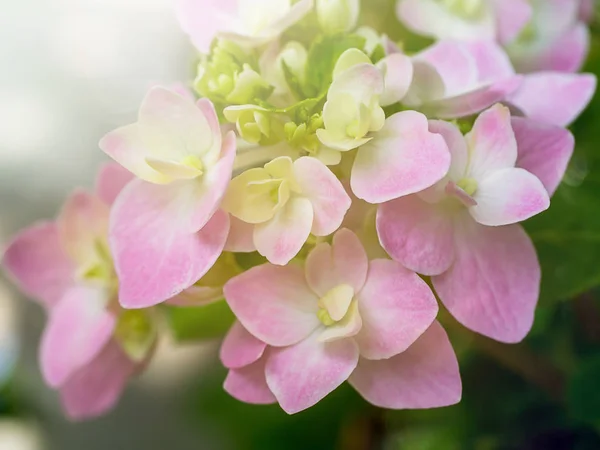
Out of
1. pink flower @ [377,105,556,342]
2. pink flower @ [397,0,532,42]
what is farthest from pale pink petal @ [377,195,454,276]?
pink flower @ [397,0,532,42]

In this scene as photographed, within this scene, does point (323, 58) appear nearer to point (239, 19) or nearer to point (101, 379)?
point (239, 19)

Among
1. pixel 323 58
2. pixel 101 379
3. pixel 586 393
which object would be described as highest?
pixel 323 58

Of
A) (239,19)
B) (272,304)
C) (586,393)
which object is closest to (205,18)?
(239,19)

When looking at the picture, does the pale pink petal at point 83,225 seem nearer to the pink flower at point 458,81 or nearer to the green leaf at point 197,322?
the green leaf at point 197,322

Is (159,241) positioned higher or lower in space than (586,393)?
higher

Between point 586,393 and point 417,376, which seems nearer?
point 417,376

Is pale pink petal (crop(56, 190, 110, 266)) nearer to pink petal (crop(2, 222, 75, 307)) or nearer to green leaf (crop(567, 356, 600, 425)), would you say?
pink petal (crop(2, 222, 75, 307))

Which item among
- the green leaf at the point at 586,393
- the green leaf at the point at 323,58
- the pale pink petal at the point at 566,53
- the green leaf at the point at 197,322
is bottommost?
the green leaf at the point at 586,393

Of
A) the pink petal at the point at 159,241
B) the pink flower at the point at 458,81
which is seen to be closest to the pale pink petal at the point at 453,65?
the pink flower at the point at 458,81
